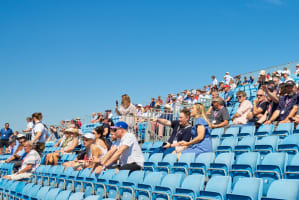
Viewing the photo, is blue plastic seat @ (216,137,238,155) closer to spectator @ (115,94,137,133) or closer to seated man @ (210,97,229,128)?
seated man @ (210,97,229,128)

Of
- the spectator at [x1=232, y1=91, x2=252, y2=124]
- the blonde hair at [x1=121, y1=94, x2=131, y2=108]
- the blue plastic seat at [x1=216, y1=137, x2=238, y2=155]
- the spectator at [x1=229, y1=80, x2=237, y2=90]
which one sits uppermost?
the spectator at [x1=229, y1=80, x2=237, y2=90]

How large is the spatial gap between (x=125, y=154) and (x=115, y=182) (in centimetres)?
76

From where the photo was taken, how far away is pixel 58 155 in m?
8.07

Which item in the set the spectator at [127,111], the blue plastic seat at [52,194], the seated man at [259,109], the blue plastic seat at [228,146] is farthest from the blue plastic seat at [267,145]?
the spectator at [127,111]

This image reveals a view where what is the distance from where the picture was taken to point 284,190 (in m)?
2.99

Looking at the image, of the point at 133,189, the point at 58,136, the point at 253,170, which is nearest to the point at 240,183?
the point at 253,170

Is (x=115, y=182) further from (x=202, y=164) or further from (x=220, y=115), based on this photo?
(x=220, y=115)

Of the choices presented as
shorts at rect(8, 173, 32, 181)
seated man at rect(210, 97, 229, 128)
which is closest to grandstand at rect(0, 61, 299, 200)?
shorts at rect(8, 173, 32, 181)

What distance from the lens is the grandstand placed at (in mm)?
3318

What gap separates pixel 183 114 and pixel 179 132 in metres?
0.38

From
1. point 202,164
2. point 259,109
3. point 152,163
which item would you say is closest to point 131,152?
point 152,163

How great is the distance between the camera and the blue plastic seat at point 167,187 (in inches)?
147

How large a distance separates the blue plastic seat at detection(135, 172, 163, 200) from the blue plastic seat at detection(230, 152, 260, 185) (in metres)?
0.98

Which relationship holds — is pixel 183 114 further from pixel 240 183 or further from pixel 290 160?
pixel 240 183
